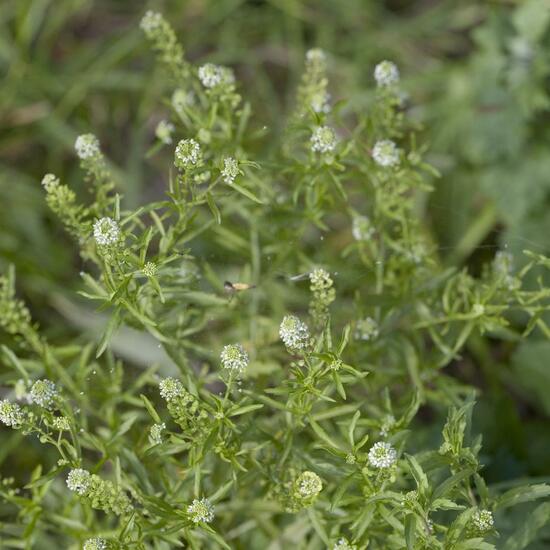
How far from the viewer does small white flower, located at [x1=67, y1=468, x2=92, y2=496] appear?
1558 millimetres

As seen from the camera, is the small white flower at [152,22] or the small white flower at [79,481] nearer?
the small white flower at [79,481]

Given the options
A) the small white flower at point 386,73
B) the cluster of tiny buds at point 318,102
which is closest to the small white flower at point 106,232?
the cluster of tiny buds at point 318,102

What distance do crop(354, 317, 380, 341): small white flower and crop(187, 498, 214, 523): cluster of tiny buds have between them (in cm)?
60

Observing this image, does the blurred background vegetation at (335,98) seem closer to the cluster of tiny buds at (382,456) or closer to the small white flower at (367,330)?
the small white flower at (367,330)

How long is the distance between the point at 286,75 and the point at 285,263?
64.0 inches

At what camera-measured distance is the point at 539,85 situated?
9.38 feet

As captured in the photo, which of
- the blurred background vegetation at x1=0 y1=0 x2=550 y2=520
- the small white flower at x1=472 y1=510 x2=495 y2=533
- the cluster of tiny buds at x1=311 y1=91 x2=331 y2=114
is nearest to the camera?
the small white flower at x1=472 y1=510 x2=495 y2=533

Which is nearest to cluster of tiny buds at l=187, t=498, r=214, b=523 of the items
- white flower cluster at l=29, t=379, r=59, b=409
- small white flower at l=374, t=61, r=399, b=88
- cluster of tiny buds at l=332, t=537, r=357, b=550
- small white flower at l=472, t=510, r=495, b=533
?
cluster of tiny buds at l=332, t=537, r=357, b=550

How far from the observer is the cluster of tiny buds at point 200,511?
154 centimetres

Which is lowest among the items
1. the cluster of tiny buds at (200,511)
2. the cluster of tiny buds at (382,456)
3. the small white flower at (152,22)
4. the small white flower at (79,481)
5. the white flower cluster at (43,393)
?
the cluster of tiny buds at (200,511)

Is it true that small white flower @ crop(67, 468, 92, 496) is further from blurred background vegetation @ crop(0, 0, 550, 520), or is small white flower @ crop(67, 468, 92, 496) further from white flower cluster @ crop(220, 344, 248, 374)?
blurred background vegetation @ crop(0, 0, 550, 520)

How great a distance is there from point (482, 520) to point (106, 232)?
0.92 meters

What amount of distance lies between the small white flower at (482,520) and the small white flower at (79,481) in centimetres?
77

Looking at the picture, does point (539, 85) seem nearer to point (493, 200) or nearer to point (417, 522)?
point (493, 200)
